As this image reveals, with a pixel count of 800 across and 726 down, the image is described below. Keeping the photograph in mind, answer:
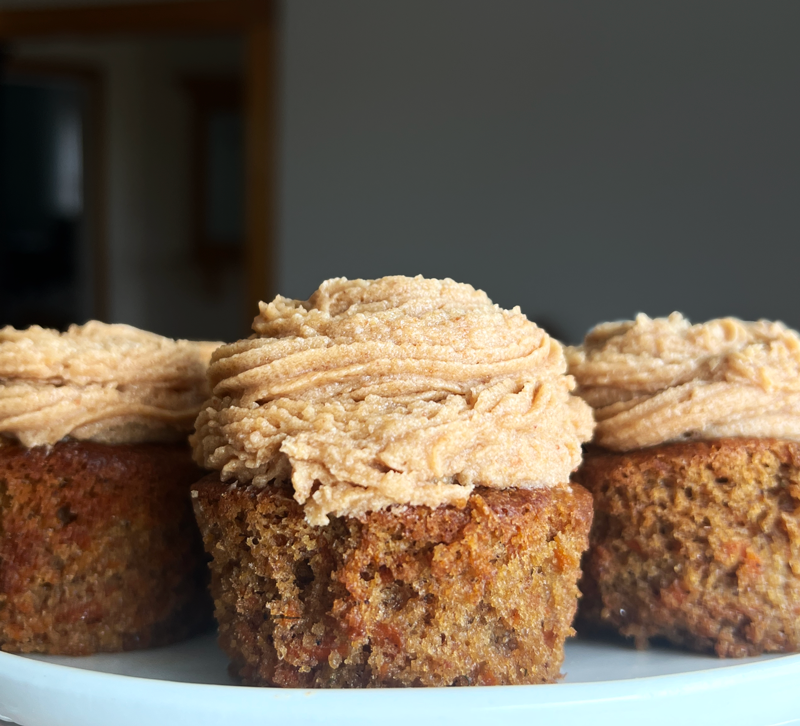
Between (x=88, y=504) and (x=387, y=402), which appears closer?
(x=387, y=402)

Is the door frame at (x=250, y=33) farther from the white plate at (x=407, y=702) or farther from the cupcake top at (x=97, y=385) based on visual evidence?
the white plate at (x=407, y=702)

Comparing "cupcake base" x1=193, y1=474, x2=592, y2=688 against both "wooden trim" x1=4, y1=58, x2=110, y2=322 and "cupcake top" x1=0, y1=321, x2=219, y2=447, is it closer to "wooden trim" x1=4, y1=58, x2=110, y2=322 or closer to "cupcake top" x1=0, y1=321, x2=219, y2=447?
"cupcake top" x1=0, y1=321, x2=219, y2=447

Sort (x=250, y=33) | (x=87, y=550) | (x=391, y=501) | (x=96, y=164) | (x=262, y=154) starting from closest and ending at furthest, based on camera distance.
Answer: (x=391, y=501)
(x=87, y=550)
(x=250, y=33)
(x=262, y=154)
(x=96, y=164)

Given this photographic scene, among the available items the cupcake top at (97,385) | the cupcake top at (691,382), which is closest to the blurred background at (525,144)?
the cupcake top at (691,382)

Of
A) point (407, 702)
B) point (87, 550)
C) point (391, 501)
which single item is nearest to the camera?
point (407, 702)

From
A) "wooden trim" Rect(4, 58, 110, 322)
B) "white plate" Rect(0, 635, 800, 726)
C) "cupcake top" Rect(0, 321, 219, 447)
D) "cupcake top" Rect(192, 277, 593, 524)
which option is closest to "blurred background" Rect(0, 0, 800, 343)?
"wooden trim" Rect(4, 58, 110, 322)

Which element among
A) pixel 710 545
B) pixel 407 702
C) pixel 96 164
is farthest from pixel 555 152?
pixel 96 164

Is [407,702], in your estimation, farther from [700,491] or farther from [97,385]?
[97,385]
